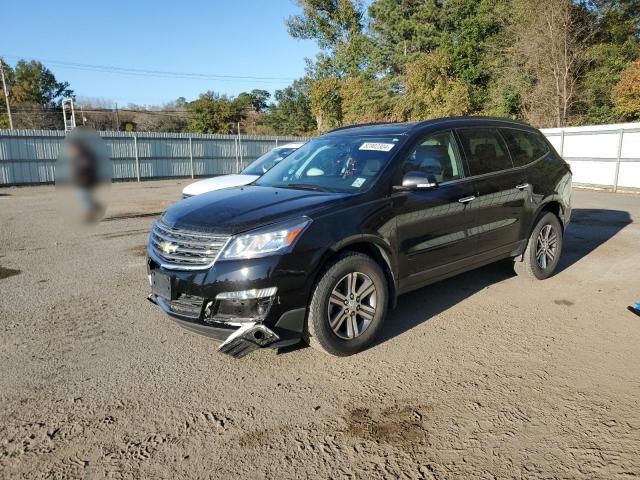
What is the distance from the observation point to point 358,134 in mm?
4656

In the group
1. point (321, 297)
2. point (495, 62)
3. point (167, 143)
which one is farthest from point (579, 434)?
point (495, 62)

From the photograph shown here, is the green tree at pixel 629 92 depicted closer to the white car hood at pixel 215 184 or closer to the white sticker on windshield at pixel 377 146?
the white car hood at pixel 215 184

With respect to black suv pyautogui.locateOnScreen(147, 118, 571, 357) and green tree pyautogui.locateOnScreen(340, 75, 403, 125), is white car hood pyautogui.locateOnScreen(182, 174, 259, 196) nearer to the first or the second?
black suv pyautogui.locateOnScreen(147, 118, 571, 357)

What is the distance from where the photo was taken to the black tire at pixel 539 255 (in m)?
5.36

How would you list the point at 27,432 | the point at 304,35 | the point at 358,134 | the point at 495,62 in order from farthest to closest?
the point at 304,35 < the point at 495,62 < the point at 358,134 < the point at 27,432

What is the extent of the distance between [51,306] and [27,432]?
239 centimetres

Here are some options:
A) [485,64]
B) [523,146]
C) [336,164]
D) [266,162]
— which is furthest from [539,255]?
[485,64]

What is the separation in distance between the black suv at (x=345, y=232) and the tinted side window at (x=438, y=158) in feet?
0.04

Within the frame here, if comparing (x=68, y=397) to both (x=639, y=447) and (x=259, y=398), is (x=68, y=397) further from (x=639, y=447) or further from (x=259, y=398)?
(x=639, y=447)

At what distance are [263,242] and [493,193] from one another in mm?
2618

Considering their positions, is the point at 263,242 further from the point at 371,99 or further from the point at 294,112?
the point at 294,112

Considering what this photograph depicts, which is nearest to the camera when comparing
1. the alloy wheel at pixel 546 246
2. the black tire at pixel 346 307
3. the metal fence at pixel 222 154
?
the black tire at pixel 346 307

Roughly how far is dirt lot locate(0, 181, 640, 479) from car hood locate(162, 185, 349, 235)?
2.02 feet

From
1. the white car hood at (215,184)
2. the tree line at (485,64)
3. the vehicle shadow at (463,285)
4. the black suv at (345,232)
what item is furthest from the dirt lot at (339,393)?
the tree line at (485,64)
